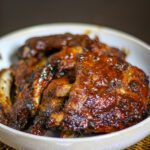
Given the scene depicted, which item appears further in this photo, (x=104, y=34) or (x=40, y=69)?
(x=104, y=34)

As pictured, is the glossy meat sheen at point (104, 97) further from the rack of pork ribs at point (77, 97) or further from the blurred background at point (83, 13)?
the blurred background at point (83, 13)

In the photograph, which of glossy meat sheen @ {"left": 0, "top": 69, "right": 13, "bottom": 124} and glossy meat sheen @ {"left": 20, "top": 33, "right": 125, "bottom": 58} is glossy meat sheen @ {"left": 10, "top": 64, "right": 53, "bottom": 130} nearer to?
glossy meat sheen @ {"left": 0, "top": 69, "right": 13, "bottom": 124}

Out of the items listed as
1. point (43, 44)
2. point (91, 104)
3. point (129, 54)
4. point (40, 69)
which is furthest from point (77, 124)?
point (129, 54)

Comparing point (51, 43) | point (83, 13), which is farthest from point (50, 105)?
point (83, 13)

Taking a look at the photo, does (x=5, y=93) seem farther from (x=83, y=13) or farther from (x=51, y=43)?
(x=83, y=13)

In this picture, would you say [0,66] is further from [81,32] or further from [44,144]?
[44,144]
